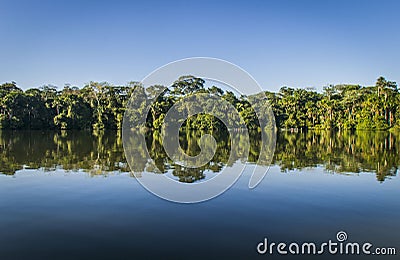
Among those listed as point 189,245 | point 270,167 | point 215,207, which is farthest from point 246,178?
point 189,245

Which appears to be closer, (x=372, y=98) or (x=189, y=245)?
(x=189, y=245)

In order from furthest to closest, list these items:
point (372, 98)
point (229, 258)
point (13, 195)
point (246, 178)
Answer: point (372, 98) → point (246, 178) → point (13, 195) → point (229, 258)

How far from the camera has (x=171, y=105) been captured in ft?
176

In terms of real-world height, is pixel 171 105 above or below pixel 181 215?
above

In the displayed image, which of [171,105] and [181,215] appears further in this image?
[171,105]

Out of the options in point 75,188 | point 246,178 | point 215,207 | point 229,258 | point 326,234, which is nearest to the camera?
point 229,258

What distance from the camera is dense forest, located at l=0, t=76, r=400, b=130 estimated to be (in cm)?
4891

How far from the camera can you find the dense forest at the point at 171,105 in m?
48.9

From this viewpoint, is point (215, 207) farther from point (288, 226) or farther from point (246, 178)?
point (246, 178)

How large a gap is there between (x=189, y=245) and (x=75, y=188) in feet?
16.0

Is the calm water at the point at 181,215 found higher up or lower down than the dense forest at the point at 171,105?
lower down

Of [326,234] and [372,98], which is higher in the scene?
[372,98]

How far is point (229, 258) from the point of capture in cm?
454

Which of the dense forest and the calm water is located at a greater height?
the dense forest
